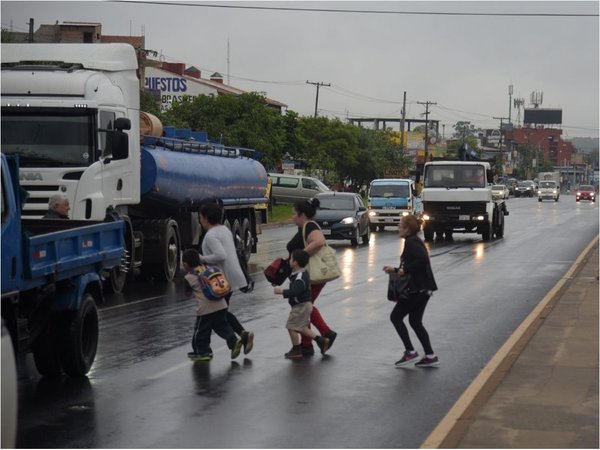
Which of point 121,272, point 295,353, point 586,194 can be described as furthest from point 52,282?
point 586,194

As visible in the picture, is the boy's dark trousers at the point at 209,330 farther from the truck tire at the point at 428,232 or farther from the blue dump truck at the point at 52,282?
the truck tire at the point at 428,232

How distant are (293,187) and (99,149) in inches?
1802

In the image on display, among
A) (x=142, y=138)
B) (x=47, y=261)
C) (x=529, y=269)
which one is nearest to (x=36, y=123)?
(x=142, y=138)

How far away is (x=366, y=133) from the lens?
106688mm

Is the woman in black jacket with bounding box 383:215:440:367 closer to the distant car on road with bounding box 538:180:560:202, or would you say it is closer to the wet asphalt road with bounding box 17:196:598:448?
the wet asphalt road with bounding box 17:196:598:448

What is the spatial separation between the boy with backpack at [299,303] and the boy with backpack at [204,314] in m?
0.64

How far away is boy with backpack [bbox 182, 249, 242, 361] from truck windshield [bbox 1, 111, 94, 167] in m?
7.13

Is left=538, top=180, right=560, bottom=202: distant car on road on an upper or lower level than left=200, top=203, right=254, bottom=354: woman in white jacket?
lower

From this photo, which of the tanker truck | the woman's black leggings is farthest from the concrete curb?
the tanker truck

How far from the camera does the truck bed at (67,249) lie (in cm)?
1140

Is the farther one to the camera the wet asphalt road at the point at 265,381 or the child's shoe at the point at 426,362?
the child's shoe at the point at 426,362

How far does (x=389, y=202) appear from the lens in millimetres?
47281

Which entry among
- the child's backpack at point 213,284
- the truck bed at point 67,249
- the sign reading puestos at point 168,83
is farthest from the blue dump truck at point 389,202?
the sign reading puestos at point 168,83

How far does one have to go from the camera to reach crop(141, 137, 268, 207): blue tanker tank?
23.9m
